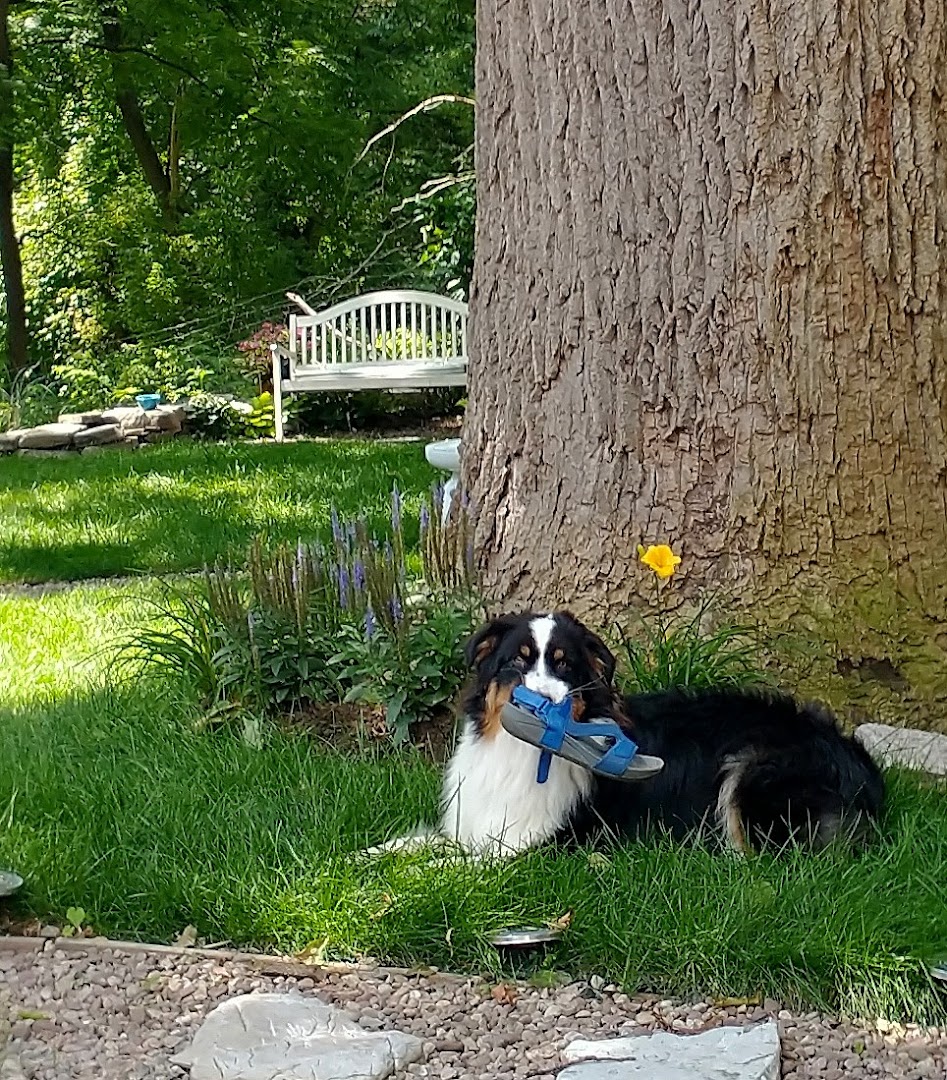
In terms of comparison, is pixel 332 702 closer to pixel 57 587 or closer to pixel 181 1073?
pixel 181 1073

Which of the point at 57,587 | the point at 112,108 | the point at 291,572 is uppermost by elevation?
the point at 112,108

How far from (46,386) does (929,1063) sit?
1512 centimetres

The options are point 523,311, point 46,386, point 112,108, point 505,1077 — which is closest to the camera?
point 505,1077

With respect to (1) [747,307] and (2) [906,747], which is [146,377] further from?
(2) [906,747]

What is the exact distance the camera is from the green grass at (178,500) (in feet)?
26.5

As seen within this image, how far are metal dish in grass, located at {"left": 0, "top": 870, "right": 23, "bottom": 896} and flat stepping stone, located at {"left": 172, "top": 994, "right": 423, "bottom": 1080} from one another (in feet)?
2.66

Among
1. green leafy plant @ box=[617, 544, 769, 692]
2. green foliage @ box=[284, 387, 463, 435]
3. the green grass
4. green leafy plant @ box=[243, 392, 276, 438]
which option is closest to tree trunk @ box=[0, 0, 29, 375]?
green leafy plant @ box=[243, 392, 276, 438]

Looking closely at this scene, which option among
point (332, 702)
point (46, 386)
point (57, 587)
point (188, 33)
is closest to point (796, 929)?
point (332, 702)

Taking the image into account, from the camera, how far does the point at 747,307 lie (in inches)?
179

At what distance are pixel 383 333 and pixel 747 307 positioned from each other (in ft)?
37.2

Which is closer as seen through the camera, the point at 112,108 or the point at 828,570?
the point at 828,570

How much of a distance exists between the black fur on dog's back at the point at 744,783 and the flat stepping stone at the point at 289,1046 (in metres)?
0.98

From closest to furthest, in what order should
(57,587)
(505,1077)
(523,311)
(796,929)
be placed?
(505,1077) < (796,929) < (523,311) < (57,587)

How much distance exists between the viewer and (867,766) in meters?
3.98
